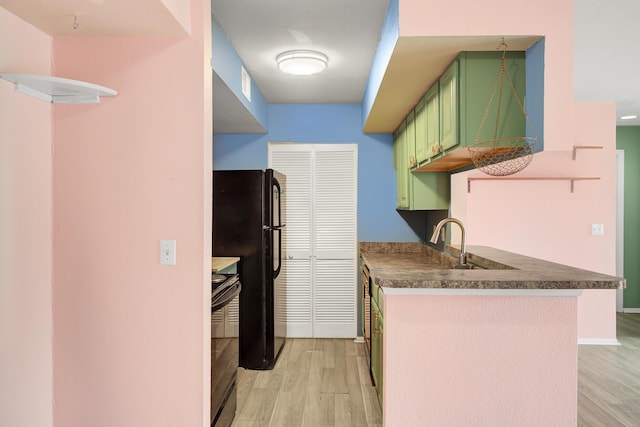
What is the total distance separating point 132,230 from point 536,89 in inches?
78.9

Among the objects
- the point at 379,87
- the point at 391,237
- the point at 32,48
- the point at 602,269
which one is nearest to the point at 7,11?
the point at 32,48

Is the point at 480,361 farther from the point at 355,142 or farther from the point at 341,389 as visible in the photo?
the point at 355,142

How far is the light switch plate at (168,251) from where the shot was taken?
176cm

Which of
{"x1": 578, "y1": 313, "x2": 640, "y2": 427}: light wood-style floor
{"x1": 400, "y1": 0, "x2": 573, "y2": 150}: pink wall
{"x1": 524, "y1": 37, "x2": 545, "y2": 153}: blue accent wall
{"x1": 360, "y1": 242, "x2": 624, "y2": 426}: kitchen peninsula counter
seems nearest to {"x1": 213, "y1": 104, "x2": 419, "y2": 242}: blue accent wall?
{"x1": 578, "y1": 313, "x2": 640, "y2": 427}: light wood-style floor

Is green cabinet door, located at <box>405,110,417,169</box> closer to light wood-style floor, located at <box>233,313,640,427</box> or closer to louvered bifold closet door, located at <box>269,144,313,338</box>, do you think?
louvered bifold closet door, located at <box>269,144,313,338</box>

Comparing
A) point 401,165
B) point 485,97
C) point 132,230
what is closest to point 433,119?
point 485,97

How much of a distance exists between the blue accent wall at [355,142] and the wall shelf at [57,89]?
2.75 m

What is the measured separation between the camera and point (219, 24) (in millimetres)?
2492

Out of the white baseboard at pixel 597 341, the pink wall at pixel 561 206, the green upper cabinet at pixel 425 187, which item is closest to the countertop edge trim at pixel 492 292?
the green upper cabinet at pixel 425 187

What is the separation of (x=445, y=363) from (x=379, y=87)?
1770mm

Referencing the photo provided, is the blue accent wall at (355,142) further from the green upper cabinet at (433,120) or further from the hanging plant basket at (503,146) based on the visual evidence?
the hanging plant basket at (503,146)

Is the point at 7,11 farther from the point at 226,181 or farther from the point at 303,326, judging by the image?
the point at 303,326

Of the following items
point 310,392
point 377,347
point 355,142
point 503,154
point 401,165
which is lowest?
point 310,392

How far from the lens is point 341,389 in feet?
10.1
